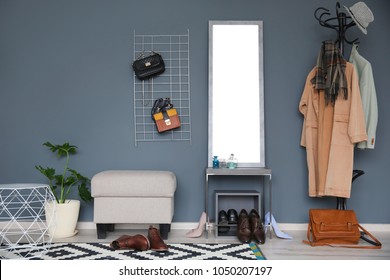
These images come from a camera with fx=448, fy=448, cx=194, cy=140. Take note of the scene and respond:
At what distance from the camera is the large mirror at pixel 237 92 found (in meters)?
4.20

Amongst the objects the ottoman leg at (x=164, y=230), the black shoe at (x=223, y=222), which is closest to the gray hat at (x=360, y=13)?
the black shoe at (x=223, y=222)

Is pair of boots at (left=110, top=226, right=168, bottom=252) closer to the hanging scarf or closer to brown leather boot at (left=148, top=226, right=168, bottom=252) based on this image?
brown leather boot at (left=148, top=226, right=168, bottom=252)

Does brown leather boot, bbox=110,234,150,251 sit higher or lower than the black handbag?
lower

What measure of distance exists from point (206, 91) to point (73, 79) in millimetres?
1301

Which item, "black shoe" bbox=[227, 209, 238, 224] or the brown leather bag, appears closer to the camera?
the brown leather bag

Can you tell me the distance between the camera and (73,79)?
4371 mm

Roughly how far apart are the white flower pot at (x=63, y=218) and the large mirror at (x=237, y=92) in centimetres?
131

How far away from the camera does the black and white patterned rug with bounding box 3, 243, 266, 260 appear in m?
3.15

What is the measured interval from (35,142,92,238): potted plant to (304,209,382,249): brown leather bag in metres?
1.98

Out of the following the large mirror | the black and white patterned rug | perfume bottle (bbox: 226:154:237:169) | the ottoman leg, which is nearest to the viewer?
the black and white patterned rug

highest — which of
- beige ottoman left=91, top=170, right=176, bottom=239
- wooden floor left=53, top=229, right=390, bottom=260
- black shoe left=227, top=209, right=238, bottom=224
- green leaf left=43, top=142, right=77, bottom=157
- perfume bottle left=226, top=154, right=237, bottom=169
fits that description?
green leaf left=43, top=142, right=77, bottom=157

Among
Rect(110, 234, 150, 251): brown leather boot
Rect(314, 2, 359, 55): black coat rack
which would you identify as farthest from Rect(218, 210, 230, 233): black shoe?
Rect(314, 2, 359, 55): black coat rack

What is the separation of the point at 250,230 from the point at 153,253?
33.9 inches

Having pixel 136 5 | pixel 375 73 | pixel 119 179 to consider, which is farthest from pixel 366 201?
pixel 136 5
